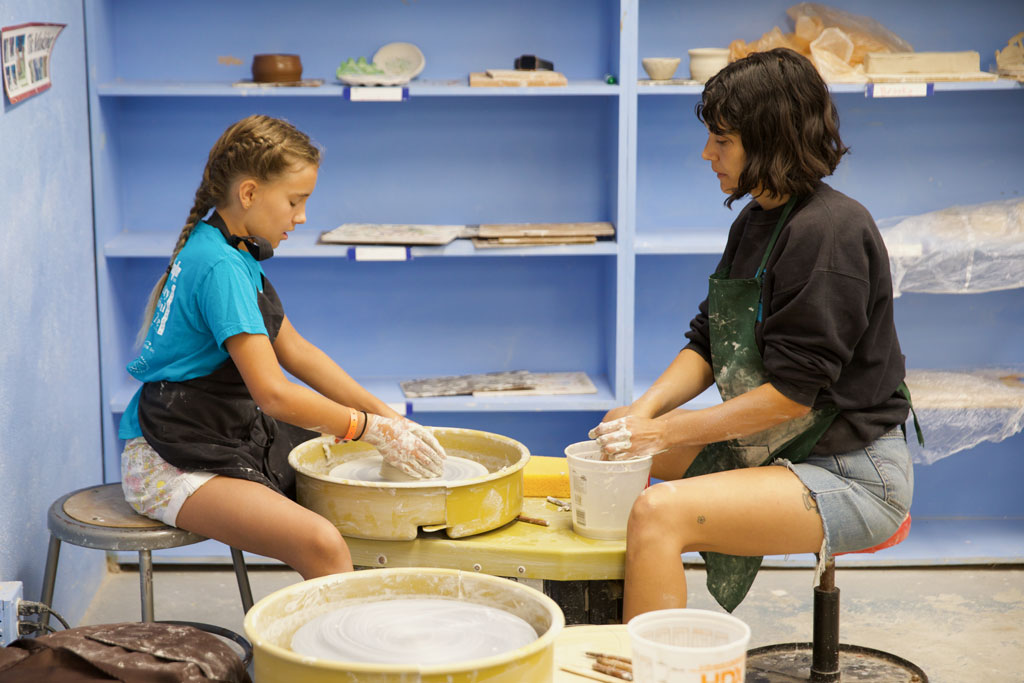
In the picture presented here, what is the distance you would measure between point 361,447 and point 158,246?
1189 millimetres

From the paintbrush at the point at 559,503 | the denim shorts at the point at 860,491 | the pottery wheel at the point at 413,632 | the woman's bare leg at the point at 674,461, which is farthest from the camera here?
the woman's bare leg at the point at 674,461

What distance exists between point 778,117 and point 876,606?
1.70m

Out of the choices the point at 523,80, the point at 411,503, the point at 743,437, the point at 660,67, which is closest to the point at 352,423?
the point at 411,503

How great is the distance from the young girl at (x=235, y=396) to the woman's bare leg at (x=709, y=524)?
46 centimetres

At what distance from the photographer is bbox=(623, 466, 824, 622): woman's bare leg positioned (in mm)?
1937

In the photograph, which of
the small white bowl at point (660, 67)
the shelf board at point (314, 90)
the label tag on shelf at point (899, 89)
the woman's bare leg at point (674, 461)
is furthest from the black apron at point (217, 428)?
the label tag on shelf at point (899, 89)

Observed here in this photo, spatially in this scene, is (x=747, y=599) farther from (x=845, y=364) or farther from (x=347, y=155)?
(x=347, y=155)

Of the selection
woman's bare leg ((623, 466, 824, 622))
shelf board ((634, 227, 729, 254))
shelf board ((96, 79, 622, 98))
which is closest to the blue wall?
shelf board ((96, 79, 622, 98))

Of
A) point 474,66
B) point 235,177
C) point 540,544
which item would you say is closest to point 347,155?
point 474,66

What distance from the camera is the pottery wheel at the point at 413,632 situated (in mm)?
1406

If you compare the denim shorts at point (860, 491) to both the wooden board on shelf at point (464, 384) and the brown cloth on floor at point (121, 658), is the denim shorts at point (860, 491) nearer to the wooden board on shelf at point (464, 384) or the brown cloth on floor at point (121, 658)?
the brown cloth on floor at point (121, 658)

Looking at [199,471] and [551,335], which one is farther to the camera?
[551,335]

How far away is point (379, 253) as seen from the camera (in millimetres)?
3139

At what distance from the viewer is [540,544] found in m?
2.03
